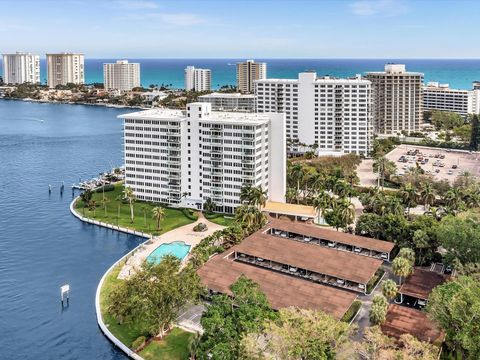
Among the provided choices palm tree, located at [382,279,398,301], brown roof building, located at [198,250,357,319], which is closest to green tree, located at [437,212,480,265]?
palm tree, located at [382,279,398,301]

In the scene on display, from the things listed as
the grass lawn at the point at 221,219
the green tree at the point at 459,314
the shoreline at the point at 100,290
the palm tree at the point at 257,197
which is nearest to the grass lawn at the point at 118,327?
the shoreline at the point at 100,290

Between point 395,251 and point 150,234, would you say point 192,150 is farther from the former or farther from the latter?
point 395,251

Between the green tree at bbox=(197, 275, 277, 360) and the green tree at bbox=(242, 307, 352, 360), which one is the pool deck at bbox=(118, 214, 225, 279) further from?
the green tree at bbox=(242, 307, 352, 360)

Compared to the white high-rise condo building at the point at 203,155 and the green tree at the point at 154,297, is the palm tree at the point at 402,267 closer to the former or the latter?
the green tree at the point at 154,297

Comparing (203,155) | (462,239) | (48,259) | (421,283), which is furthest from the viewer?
(203,155)

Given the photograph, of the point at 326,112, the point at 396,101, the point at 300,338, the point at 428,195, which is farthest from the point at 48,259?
the point at 396,101

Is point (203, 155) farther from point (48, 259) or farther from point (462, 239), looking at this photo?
point (462, 239)

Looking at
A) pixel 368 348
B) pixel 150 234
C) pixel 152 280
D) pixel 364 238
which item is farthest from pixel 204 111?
pixel 368 348
